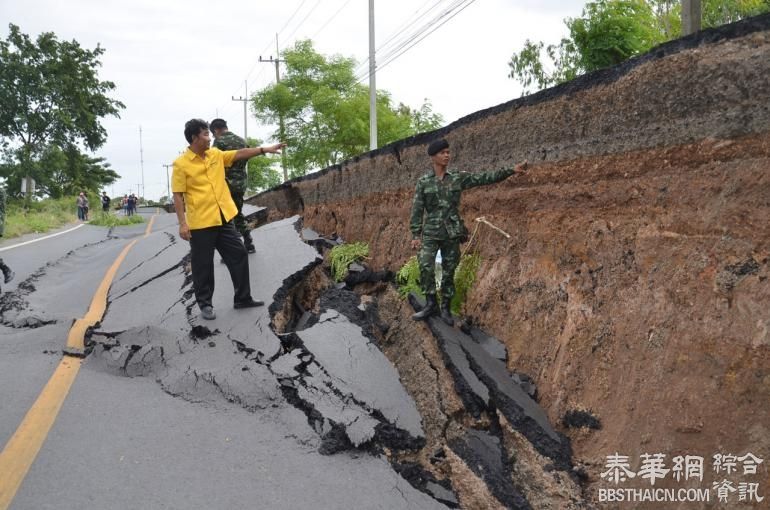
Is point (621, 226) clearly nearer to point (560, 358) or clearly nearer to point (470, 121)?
point (560, 358)

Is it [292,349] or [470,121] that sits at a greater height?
[470,121]

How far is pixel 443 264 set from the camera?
5293mm

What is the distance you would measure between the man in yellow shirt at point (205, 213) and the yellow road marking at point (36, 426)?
1.20 metres

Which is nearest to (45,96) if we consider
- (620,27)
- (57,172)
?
(57,172)

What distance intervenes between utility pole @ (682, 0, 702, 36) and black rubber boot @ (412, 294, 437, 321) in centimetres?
668

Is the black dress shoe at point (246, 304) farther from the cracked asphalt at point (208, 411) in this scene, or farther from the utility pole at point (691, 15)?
the utility pole at point (691, 15)

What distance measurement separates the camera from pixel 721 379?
2811 millimetres

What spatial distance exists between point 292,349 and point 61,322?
280 centimetres

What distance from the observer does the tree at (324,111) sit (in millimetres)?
36938

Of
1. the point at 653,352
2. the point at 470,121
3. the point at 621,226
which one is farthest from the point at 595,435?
the point at 470,121

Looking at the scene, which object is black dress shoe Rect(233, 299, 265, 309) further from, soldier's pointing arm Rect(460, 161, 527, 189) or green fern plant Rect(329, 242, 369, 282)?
soldier's pointing arm Rect(460, 161, 527, 189)

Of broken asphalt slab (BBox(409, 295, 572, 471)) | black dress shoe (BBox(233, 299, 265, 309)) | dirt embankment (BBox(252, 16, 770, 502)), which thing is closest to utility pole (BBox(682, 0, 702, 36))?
dirt embankment (BBox(252, 16, 770, 502))

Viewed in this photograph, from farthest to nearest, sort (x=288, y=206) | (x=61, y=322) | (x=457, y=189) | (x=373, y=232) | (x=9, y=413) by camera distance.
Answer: (x=288, y=206), (x=373, y=232), (x=61, y=322), (x=457, y=189), (x=9, y=413)

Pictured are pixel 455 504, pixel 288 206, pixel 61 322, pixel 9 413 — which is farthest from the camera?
pixel 288 206
